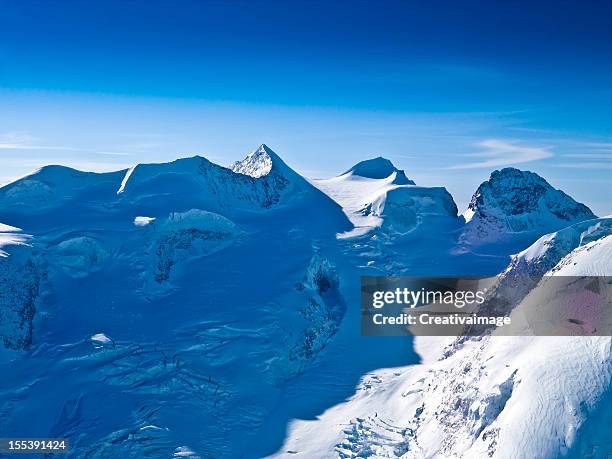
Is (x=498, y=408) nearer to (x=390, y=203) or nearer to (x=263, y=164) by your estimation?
(x=390, y=203)

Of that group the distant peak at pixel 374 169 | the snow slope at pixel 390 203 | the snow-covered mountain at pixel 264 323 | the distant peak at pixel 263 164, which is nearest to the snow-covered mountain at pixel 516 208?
the snow-covered mountain at pixel 264 323

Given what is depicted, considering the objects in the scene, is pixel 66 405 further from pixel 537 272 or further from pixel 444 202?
pixel 444 202

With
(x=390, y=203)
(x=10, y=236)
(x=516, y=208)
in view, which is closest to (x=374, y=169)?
(x=390, y=203)

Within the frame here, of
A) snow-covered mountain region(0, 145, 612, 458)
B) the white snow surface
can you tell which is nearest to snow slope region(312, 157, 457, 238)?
snow-covered mountain region(0, 145, 612, 458)

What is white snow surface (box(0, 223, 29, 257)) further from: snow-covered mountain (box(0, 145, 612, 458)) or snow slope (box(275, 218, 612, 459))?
snow slope (box(275, 218, 612, 459))

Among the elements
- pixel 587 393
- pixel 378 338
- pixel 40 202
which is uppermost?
pixel 40 202

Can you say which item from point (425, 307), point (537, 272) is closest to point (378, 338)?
point (425, 307)
